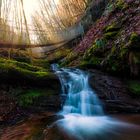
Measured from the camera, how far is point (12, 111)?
21.9 ft

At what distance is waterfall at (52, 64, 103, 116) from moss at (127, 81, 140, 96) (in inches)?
42.4

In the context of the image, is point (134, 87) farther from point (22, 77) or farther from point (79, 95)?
point (22, 77)

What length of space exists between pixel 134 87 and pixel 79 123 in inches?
102

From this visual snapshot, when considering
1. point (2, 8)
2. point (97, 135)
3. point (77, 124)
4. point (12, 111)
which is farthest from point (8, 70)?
point (2, 8)

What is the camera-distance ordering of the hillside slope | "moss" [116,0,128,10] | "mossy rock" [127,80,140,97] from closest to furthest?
"mossy rock" [127,80,140,97] < the hillside slope < "moss" [116,0,128,10]

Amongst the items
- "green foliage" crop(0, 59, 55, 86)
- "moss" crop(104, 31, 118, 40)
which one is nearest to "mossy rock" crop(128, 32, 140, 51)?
"moss" crop(104, 31, 118, 40)

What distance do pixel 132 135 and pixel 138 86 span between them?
3.27 meters

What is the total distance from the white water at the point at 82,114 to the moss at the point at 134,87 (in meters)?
1.08

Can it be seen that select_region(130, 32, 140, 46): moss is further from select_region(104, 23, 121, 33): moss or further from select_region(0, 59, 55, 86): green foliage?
select_region(0, 59, 55, 86): green foliage

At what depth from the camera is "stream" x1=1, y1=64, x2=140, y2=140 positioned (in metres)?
4.81

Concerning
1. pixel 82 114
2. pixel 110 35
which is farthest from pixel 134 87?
pixel 110 35

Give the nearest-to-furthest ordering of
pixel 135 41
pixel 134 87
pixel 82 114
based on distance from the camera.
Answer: pixel 82 114, pixel 134 87, pixel 135 41

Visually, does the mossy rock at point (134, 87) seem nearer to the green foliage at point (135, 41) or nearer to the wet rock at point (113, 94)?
the wet rock at point (113, 94)

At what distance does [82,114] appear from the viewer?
7012mm
